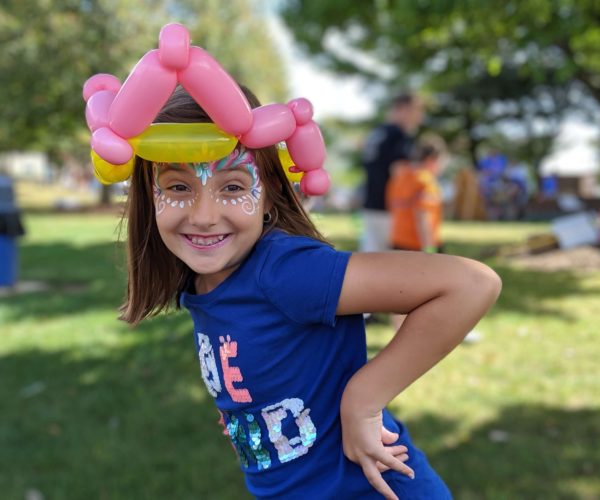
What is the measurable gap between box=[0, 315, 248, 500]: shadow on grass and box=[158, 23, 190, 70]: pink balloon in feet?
8.05

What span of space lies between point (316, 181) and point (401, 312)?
1.24 ft

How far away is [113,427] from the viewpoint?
13.1 feet

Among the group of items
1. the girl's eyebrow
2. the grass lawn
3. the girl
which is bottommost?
the grass lawn

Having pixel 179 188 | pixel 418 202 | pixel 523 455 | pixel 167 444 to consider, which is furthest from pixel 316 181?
pixel 418 202

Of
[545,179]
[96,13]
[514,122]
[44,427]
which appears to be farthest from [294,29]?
[514,122]

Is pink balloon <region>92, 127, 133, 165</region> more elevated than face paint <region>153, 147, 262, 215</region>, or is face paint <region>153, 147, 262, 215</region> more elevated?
pink balloon <region>92, 127, 133, 165</region>

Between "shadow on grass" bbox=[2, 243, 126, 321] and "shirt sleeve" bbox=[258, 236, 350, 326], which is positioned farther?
"shadow on grass" bbox=[2, 243, 126, 321]

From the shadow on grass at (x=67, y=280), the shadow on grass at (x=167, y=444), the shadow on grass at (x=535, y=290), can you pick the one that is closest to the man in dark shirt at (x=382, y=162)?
the shadow on grass at (x=535, y=290)

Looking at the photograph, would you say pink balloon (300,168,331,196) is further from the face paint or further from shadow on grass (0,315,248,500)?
shadow on grass (0,315,248,500)

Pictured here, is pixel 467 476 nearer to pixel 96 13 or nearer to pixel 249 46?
pixel 96 13

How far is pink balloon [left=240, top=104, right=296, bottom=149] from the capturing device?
4.49 feet

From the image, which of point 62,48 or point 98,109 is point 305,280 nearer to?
point 98,109

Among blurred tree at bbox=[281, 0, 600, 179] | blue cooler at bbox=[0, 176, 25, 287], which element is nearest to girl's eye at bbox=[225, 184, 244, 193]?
blurred tree at bbox=[281, 0, 600, 179]

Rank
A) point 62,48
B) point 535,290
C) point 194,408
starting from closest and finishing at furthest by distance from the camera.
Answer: point 194,408, point 535,290, point 62,48
